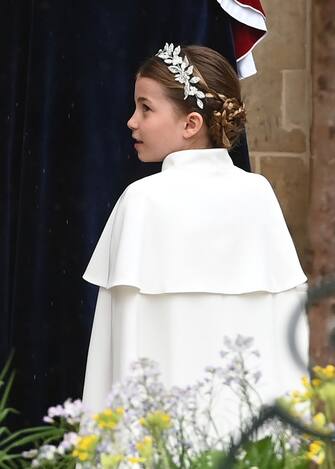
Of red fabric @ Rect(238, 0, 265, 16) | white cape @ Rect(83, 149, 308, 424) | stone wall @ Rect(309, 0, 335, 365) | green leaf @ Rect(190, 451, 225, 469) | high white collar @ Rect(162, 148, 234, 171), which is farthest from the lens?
stone wall @ Rect(309, 0, 335, 365)

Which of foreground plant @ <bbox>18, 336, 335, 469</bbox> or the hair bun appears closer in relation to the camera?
foreground plant @ <bbox>18, 336, 335, 469</bbox>

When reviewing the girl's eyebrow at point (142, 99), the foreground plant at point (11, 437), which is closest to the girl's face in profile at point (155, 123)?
the girl's eyebrow at point (142, 99)

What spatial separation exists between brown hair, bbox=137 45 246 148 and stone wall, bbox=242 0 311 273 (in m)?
1.76

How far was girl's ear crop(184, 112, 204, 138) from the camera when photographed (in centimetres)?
333

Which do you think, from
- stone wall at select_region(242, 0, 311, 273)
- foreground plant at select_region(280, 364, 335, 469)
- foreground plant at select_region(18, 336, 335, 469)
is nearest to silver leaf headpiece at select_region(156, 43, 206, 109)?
foreground plant at select_region(18, 336, 335, 469)

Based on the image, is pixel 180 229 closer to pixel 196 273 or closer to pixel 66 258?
pixel 196 273

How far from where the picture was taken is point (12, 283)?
165 inches

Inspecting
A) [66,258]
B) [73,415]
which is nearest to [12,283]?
[66,258]

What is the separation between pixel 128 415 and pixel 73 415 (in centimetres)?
9

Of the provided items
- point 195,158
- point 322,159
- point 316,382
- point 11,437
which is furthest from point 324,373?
point 322,159

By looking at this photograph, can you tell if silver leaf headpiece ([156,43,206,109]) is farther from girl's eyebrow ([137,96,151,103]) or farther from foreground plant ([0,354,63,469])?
foreground plant ([0,354,63,469])

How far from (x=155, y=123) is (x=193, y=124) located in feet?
0.36

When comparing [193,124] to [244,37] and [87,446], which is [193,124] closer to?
[244,37]

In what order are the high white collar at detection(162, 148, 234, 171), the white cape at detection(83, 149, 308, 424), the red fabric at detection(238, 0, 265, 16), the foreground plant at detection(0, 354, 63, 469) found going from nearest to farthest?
1. the foreground plant at detection(0, 354, 63, 469)
2. the white cape at detection(83, 149, 308, 424)
3. the high white collar at detection(162, 148, 234, 171)
4. the red fabric at detection(238, 0, 265, 16)
